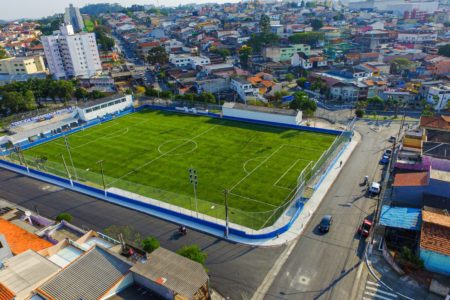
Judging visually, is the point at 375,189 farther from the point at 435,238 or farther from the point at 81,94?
the point at 81,94

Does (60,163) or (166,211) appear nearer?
(166,211)

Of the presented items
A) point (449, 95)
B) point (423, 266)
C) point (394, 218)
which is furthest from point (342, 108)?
point (423, 266)

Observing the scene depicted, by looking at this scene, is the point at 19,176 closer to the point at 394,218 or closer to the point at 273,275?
the point at 273,275

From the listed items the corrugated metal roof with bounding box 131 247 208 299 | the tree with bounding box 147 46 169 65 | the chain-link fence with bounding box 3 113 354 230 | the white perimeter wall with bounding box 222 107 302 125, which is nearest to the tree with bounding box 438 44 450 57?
the white perimeter wall with bounding box 222 107 302 125

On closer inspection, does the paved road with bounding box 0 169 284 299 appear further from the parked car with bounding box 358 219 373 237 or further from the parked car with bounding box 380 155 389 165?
the parked car with bounding box 380 155 389 165

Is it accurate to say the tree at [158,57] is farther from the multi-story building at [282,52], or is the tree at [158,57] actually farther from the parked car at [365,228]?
the parked car at [365,228]

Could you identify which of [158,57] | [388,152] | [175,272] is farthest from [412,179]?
[158,57]
